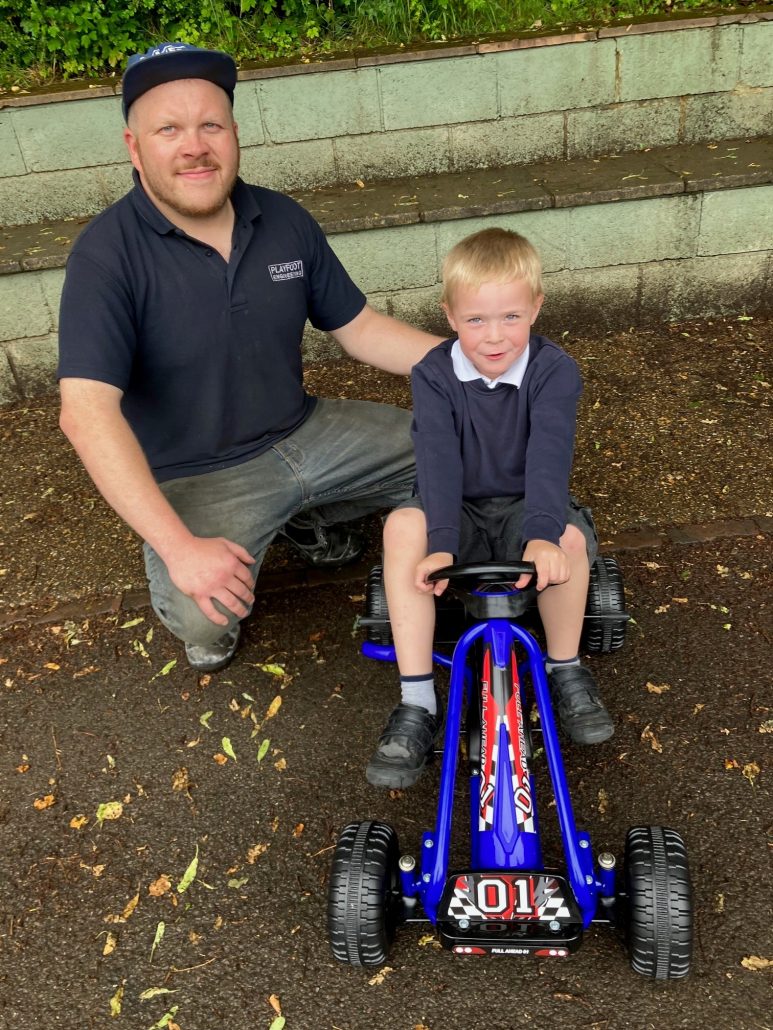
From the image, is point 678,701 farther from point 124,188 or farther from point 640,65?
point 124,188

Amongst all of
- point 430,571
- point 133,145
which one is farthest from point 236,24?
point 430,571

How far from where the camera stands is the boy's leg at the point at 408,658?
7.98ft

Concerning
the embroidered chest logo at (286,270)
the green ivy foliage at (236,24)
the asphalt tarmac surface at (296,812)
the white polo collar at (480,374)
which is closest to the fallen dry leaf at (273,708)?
the asphalt tarmac surface at (296,812)

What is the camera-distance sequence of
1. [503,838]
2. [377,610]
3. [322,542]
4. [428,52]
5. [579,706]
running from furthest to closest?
[428,52]
[322,542]
[377,610]
[579,706]
[503,838]

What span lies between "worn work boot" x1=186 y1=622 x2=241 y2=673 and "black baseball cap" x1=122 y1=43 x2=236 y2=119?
187cm

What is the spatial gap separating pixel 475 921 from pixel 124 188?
4.87 metres

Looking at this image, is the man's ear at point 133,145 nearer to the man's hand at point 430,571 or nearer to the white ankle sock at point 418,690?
the man's hand at point 430,571

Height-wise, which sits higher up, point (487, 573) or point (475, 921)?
point (487, 573)

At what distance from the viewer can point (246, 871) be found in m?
2.52

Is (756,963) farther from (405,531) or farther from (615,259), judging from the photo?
(615,259)

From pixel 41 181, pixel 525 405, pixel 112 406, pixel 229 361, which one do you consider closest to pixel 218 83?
pixel 229 361

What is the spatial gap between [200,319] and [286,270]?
40cm

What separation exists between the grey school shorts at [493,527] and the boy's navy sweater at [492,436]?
0.15 feet

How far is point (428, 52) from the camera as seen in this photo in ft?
16.6
